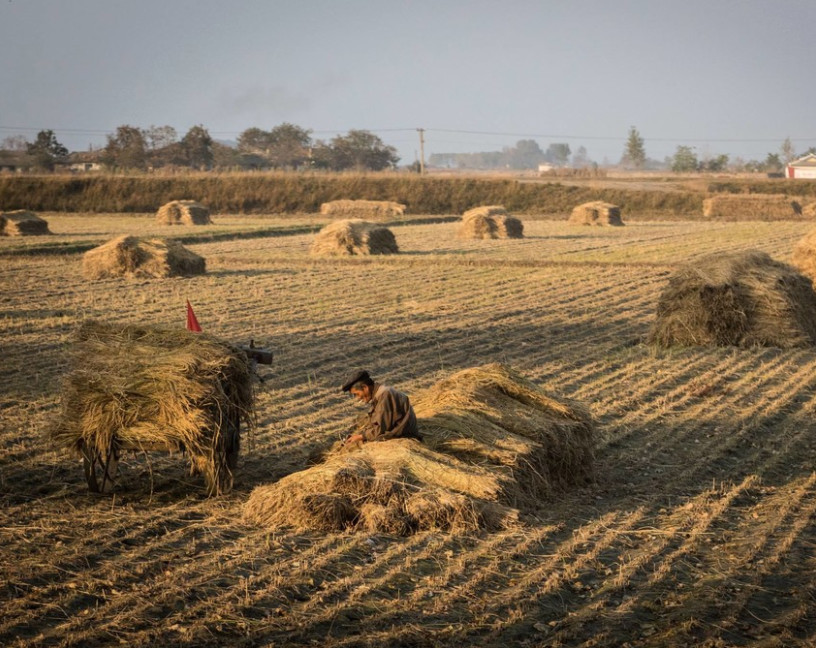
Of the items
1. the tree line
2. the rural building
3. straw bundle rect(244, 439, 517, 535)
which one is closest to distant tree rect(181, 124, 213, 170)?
the tree line

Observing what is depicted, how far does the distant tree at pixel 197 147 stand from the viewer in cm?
10469

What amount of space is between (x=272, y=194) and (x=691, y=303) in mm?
51347

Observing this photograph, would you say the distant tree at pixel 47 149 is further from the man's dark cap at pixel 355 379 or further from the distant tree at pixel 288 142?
the man's dark cap at pixel 355 379

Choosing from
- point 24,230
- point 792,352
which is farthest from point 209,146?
point 792,352

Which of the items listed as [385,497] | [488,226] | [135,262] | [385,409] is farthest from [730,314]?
[488,226]

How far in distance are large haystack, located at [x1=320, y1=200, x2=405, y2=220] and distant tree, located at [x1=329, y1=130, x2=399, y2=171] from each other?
58118 millimetres

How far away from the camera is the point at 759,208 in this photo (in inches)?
2308

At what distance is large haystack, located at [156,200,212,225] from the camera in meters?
51.3

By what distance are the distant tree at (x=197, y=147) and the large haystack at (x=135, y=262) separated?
77.0 meters

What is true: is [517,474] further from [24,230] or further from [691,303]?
[24,230]

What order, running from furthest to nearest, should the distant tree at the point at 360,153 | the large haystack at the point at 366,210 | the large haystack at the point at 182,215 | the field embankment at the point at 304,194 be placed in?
the distant tree at the point at 360,153 < the field embankment at the point at 304,194 < the large haystack at the point at 366,210 < the large haystack at the point at 182,215

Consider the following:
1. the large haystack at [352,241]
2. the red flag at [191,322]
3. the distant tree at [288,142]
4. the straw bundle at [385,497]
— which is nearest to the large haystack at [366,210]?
the large haystack at [352,241]

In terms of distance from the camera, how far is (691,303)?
730 inches

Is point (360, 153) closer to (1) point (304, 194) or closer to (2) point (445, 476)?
(1) point (304, 194)
